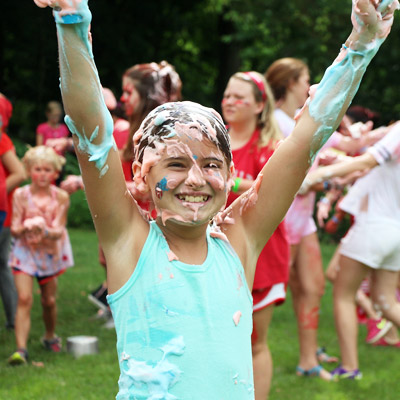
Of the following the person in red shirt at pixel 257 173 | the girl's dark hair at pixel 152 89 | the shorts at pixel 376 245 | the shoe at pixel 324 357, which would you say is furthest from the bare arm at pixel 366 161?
the shoe at pixel 324 357

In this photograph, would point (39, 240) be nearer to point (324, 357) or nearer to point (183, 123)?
point (324, 357)

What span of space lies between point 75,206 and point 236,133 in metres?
9.83

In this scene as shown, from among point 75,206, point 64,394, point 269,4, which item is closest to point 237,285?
point 64,394

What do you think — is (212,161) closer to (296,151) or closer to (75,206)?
(296,151)

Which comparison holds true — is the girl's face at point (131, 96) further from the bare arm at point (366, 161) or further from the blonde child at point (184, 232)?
the blonde child at point (184, 232)

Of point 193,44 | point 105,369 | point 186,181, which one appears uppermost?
point 186,181

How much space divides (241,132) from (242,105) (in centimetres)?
17

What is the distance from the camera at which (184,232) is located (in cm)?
240

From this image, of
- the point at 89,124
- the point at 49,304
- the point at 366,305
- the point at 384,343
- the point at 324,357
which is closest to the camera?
the point at 89,124

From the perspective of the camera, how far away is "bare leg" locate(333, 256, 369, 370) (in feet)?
18.3

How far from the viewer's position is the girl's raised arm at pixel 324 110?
228 centimetres

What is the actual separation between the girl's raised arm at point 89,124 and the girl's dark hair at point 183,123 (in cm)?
20

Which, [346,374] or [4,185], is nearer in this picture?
[346,374]

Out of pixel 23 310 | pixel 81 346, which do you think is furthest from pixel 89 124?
pixel 81 346
